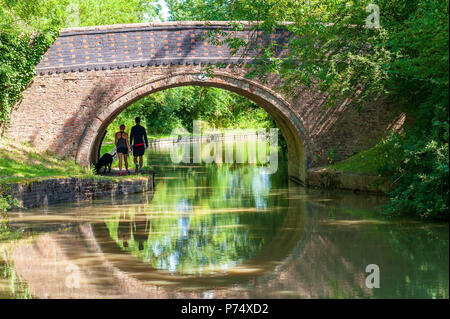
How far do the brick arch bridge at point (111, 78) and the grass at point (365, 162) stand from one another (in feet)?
2.02

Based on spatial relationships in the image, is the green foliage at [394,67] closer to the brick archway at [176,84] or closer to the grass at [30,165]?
the brick archway at [176,84]

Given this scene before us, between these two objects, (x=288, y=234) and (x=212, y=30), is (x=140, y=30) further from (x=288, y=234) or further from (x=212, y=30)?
(x=288, y=234)

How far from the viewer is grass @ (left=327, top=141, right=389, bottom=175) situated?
12645 mm

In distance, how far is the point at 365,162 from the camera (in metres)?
14.0

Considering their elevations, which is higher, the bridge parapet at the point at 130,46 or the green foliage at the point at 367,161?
the bridge parapet at the point at 130,46

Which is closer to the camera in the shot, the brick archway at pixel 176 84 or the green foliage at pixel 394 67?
the green foliage at pixel 394 67

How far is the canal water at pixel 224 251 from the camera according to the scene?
5.46m

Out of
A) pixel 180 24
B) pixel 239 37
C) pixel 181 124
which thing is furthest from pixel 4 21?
pixel 181 124

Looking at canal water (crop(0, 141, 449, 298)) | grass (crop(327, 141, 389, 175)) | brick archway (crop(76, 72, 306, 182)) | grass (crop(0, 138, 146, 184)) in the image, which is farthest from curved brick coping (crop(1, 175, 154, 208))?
grass (crop(327, 141, 389, 175))

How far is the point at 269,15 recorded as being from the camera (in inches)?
550

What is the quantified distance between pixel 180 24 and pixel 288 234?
26.7 ft

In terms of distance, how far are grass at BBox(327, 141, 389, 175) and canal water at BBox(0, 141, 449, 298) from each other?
3.85 ft

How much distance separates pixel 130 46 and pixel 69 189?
441cm

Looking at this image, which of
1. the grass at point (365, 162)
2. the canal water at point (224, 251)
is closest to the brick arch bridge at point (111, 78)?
the grass at point (365, 162)
